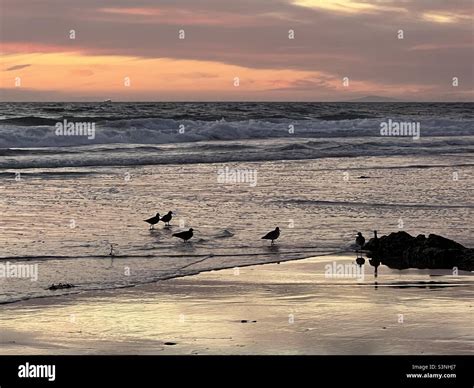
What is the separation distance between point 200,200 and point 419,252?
8255 millimetres

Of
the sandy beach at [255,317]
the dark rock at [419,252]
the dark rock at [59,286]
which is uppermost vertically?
the dark rock at [419,252]

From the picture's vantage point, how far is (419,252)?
1293cm

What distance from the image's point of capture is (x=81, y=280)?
11.4 meters

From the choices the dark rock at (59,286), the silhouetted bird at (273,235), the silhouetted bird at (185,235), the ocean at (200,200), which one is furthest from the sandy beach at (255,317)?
the silhouetted bird at (185,235)

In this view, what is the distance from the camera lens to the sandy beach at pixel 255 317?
8109 mm

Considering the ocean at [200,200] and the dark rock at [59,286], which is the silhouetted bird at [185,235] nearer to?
the ocean at [200,200]

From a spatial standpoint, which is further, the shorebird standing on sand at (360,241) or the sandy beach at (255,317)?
the shorebird standing on sand at (360,241)

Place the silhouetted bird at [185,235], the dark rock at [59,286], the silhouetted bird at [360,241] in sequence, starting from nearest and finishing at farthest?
the dark rock at [59,286], the silhouetted bird at [360,241], the silhouetted bird at [185,235]

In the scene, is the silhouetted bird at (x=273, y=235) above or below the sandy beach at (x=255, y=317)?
above

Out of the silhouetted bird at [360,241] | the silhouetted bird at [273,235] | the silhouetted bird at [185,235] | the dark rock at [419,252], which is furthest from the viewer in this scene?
the silhouetted bird at [185,235]

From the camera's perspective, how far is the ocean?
43.3 ft

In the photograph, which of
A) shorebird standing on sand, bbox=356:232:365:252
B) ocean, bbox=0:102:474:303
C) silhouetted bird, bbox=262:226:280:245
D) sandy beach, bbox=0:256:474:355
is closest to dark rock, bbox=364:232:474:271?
shorebird standing on sand, bbox=356:232:365:252

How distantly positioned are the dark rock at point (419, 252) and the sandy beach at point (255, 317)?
0.80m

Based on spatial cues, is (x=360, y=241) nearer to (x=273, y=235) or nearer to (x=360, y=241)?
(x=360, y=241)
